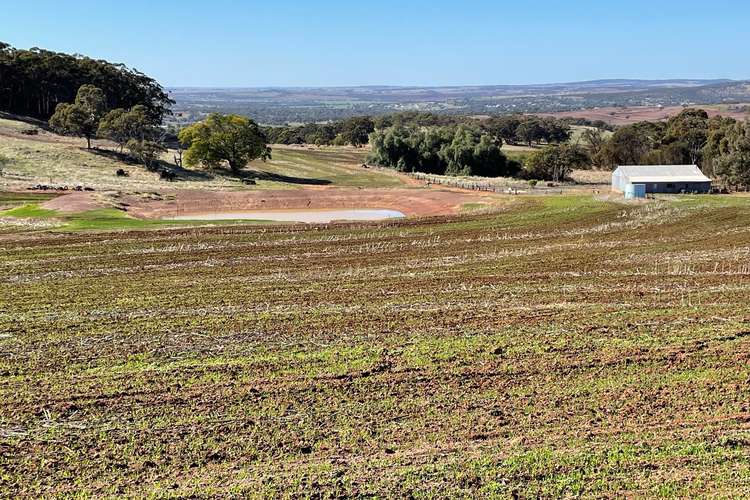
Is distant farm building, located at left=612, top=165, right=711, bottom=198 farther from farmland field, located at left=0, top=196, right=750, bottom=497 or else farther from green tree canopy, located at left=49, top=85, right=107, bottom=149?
green tree canopy, located at left=49, top=85, right=107, bottom=149

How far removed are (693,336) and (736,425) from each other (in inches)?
255

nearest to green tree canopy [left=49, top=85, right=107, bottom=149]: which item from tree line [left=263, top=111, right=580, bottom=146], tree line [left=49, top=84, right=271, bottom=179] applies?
tree line [left=49, top=84, right=271, bottom=179]

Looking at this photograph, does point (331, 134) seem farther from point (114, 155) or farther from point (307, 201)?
point (307, 201)

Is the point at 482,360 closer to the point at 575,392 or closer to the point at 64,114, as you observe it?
the point at 575,392

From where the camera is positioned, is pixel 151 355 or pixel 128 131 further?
pixel 128 131

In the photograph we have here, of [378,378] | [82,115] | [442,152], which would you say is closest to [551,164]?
[442,152]

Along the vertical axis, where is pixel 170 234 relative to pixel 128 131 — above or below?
below

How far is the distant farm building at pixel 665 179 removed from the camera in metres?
66.4

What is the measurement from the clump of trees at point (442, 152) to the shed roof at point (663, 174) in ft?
95.4

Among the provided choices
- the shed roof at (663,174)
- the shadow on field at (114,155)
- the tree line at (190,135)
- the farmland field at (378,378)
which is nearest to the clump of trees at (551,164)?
the shed roof at (663,174)

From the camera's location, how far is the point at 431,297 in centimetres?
2642

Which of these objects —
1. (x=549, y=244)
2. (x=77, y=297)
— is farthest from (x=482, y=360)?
(x=549, y=244)

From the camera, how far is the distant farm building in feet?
218

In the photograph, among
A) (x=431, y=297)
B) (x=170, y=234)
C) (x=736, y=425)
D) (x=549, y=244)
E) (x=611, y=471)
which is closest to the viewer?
(x=611, y=471)
